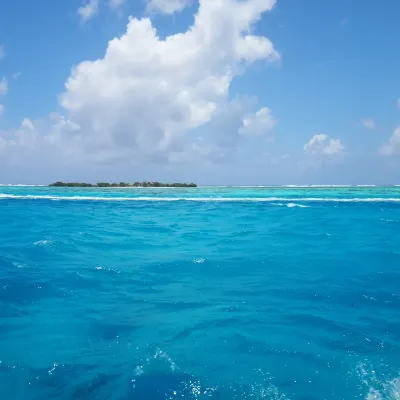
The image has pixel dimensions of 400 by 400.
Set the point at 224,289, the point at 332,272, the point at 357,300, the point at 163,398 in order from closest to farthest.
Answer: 1. the point at 163,398
2. the point at 357,300
3. the point at 224,289
4. the point at 332,272

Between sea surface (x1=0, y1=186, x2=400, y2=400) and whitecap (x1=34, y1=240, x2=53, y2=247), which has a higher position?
whitecap (x1=34, y1=240, x2=53, y2=247)

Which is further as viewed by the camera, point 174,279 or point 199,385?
point 174,279

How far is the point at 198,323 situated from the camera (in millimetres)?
4699

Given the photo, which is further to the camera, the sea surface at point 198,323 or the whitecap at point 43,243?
the whitecap at point 43,243

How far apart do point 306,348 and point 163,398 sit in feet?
6.60

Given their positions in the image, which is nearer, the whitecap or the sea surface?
the sea surface

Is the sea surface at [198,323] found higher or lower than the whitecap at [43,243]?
lower

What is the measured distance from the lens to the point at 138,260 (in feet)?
27.6

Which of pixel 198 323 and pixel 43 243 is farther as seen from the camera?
pixel 43 243

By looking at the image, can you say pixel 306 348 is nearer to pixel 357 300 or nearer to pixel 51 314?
pixel 357 300

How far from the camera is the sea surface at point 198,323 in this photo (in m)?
3.24

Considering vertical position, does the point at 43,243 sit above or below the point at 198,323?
above

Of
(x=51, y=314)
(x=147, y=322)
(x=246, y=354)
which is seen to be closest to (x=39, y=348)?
(x=51, y=314)

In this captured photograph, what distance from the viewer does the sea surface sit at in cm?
324
